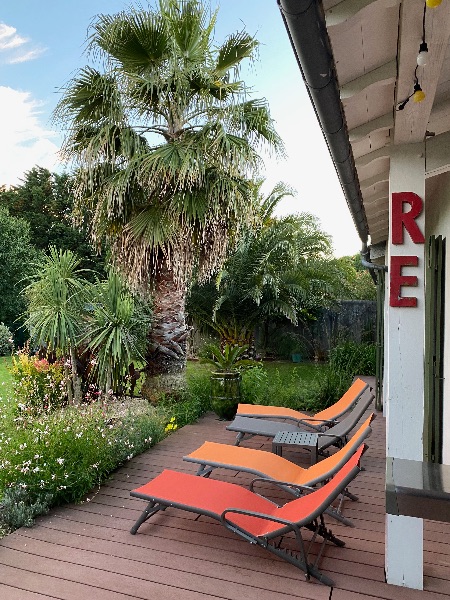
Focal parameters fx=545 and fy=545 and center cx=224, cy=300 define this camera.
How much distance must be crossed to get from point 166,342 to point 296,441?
4.01m

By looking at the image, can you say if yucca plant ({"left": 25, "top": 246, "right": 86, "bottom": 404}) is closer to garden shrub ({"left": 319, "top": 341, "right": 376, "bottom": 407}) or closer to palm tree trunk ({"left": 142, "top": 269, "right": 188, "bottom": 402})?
palm tree trunk ({"left": 142, "top": 269, "right": 188, "bottom": 402})

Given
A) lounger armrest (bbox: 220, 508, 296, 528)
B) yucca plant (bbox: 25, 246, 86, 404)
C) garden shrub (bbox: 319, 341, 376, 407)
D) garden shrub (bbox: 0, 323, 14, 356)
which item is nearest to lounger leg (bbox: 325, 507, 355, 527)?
lounger armrest (bbox: 220, 508, 296, 528)

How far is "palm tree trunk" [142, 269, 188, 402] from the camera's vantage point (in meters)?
8.63

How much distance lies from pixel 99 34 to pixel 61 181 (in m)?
24.1

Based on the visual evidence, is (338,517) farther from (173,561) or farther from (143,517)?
(143,517)

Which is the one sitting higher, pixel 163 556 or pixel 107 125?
pixel 107 125

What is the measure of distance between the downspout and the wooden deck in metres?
2.64

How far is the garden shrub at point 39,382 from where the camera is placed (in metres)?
8.32

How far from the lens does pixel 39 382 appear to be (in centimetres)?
859

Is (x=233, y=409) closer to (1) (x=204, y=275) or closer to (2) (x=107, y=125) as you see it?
(1) (x=204, y=275)

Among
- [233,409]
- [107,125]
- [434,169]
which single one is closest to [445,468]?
[434,169]

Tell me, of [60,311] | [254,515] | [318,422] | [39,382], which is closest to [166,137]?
[60,311]

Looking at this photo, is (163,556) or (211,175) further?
(211,175)

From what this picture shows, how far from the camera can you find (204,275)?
8.92 m
